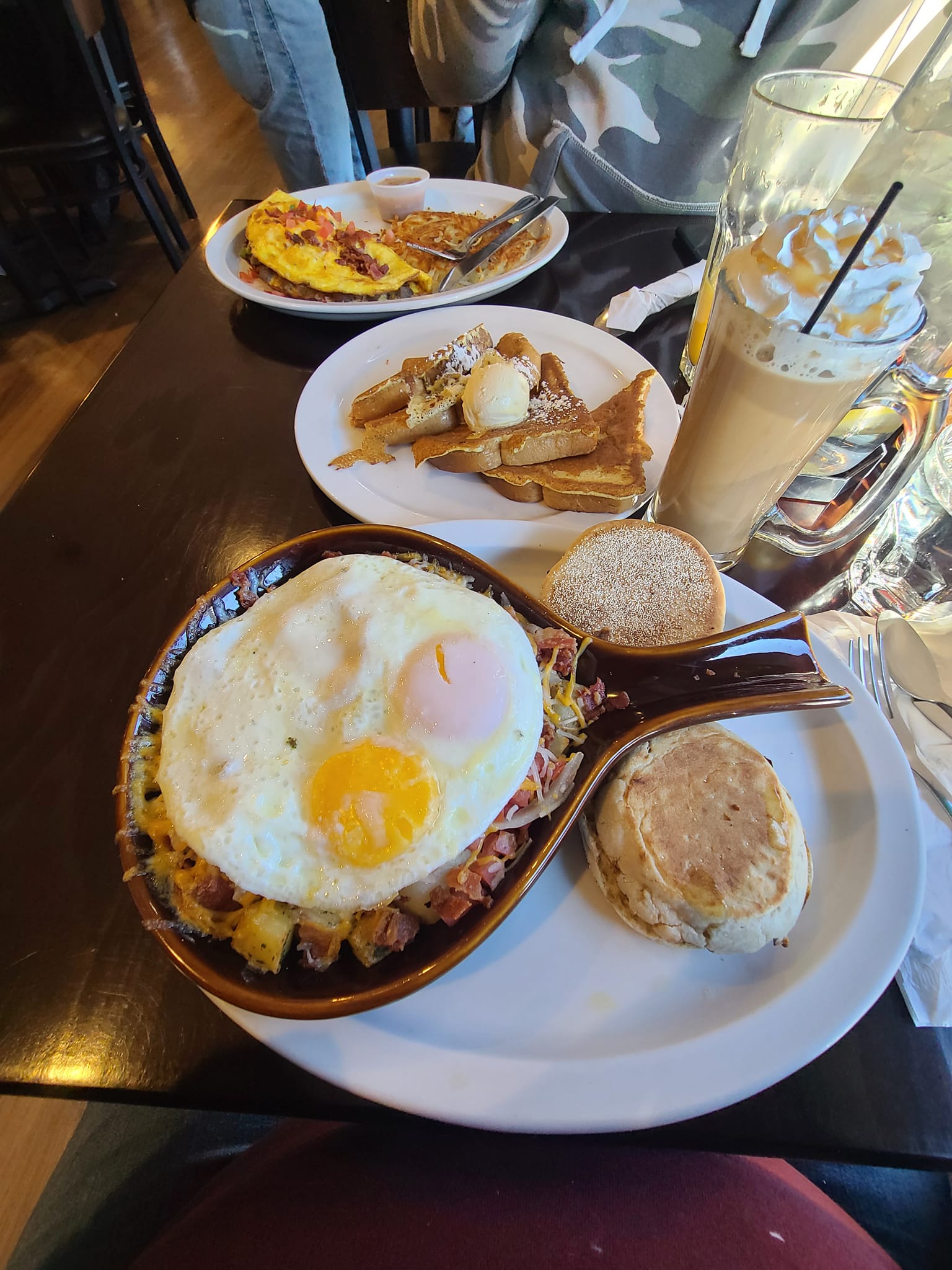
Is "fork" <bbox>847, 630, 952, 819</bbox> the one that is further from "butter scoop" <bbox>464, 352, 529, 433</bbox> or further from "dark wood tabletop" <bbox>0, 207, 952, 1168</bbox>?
"butter scoop" <bbox>464, 352, 529, 433</bbox>

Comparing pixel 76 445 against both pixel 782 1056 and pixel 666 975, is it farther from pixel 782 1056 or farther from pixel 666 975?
pixel 782 1056

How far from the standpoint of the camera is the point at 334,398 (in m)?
1.66

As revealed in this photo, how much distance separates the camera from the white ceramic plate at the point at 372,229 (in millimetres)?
1909

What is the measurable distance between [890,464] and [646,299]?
97cm

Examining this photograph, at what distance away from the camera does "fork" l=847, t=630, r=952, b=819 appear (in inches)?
41.5

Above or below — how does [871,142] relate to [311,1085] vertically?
above

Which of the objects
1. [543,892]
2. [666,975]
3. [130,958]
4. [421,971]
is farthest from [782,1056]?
[130,958]

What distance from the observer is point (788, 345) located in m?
0.98

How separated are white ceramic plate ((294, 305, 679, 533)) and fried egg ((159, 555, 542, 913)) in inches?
16.4

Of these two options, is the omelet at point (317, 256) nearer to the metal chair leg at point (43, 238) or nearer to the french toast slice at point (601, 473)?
the french toast slice at point (601, 473)

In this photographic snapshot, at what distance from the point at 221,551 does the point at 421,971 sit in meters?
1.05

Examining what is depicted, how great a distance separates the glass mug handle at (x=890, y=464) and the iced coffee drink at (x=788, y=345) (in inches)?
7.5

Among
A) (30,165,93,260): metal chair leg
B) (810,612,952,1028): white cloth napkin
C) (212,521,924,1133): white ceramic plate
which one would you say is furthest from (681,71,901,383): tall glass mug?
(30,165,93,260): metal chair leg

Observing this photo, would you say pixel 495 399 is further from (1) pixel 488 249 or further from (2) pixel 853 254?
(1) pixel 488 249
